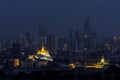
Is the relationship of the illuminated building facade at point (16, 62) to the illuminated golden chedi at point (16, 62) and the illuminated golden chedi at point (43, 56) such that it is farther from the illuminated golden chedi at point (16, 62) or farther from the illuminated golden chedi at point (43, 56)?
the illuminated golden chedi at point (43, 56)

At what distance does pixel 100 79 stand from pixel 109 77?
484 millimetres

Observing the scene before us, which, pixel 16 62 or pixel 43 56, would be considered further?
pixel 43 56

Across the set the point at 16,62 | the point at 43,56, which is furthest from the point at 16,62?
the point at 43,56

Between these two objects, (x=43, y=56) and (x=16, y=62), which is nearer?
(x=16, y=62)

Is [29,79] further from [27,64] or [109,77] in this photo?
[27,64]

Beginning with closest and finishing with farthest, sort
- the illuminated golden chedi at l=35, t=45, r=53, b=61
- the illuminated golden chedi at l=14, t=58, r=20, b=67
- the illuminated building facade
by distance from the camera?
the illuminated building facade < the illuminated golden chedi at l=14, t=58, r=20, b=67 < the illuminated golden chedi at l=35, t=45, r=53, b=61

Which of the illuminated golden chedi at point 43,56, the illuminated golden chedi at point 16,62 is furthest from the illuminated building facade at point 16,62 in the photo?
the illuminated golden chedi at point 43,56

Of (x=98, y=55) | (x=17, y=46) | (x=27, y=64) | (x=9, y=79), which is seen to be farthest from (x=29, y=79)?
(x=98, y=55)

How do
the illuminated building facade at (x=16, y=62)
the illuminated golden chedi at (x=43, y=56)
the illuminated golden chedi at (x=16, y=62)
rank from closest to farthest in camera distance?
1. the illuminated building facade at (x=16, y=62)
2. the illuminated golden chedi at (x=16, y=62)
3. the illuminated golden chedi at (x=43, y=56)

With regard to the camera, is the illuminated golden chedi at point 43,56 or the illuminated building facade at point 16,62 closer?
the illuminated building facade at point 16,62

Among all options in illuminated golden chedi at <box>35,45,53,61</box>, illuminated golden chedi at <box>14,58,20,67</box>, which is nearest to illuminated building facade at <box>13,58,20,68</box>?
illuminated golden chedi at <box>14,58,20,67</box>

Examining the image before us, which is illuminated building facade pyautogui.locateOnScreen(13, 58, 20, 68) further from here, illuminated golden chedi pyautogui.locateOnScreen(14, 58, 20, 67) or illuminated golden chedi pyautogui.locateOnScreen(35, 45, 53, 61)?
illuminated golden chedi pyautogui.locateOnScreen(35, 45, 53, 61)

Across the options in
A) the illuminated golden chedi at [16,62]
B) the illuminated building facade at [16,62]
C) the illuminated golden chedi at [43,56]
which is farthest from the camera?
the illuminated golden chedi at [43,56]

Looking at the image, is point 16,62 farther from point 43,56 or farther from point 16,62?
point 43,56
